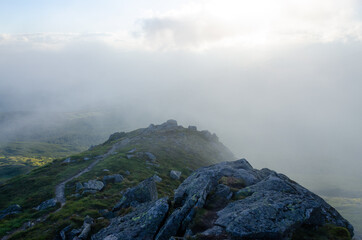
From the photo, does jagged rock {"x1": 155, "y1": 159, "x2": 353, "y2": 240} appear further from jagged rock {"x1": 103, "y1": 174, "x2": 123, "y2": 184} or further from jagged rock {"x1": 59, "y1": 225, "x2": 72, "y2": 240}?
jagged rock {"x1": 103, "y1": 174, "x2": 123, "y2": 184}

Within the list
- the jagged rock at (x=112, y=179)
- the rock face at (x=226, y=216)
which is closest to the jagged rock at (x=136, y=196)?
the rock face at (x=226, y=216)

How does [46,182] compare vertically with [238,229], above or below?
below

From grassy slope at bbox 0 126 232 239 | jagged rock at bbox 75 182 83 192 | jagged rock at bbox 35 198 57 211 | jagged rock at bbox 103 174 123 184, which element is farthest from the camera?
jagged rock at bbox 103 174 123 184

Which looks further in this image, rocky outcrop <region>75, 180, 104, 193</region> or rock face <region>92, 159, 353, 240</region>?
rocky outcrop <region>75, 180, 104, 193</region>

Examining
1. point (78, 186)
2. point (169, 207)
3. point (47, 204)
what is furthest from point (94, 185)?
point (169, 207)

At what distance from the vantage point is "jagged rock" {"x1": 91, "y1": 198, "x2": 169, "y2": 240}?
21.2 m

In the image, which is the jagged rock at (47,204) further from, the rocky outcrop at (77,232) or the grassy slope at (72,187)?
the rocky outcrop at (77,232)

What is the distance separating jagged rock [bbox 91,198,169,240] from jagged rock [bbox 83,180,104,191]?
2978 centimetres

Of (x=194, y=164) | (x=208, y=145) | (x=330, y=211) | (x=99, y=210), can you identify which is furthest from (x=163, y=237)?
(x=208, y=145)

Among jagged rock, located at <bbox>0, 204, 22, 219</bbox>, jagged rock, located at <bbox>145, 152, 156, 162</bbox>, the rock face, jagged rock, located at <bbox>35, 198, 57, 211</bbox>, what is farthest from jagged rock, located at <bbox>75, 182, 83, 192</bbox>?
jagged rock, located at <bbox>145, 152, 156, 162</bbox>

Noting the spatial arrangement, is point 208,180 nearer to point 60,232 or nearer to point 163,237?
point 163,237

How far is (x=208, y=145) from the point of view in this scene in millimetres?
154500

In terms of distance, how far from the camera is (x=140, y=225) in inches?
868

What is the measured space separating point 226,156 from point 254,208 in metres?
144
